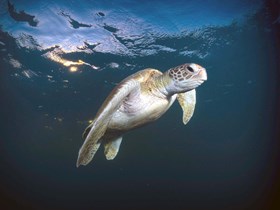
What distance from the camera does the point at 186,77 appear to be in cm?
310

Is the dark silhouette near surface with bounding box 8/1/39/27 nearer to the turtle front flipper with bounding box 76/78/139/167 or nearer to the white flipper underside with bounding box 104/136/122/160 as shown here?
the white flipper underside with bounding box 104/136/122/160

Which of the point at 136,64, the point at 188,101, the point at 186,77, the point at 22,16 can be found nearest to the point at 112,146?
the point at 188,101

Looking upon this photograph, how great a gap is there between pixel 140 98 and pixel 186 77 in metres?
0.79

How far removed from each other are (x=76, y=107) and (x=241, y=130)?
17951 mm

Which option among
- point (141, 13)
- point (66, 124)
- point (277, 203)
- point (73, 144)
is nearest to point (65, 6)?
point (141, 13)

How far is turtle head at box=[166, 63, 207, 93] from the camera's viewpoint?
2.99 metres

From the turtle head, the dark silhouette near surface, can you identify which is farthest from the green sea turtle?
the dark silhouette near surface

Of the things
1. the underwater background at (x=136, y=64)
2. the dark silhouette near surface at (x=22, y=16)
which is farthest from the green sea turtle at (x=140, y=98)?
the dark silhouette near surface at (x=22, y=16)

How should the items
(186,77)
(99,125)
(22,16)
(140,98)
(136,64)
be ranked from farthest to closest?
(136,64) < (22,16) < (140,98) < (186,77) < (99,125)

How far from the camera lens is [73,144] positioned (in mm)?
28000

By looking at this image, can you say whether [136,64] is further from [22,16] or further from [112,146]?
[112,146]

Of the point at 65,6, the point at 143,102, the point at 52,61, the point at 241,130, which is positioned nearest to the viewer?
the point at 143,102

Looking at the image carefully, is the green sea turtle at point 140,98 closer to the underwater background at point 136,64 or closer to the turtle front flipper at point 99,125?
the turtle front flipper at point 99,125

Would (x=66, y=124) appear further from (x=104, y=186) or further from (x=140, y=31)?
(x=104, y=186)
